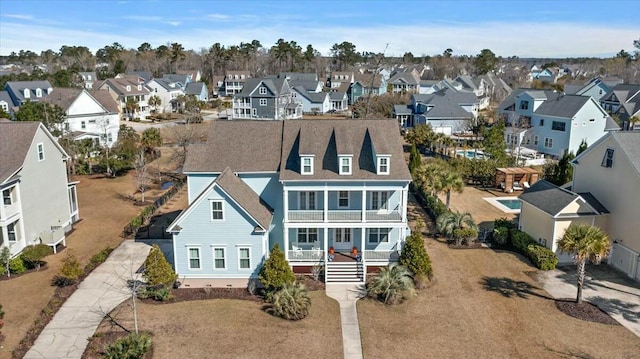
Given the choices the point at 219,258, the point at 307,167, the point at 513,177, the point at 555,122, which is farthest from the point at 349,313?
the point at 555,122

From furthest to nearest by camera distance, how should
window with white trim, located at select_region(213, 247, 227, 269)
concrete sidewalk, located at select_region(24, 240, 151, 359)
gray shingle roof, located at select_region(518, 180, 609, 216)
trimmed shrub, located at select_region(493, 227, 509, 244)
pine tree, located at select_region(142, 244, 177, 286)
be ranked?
1. trimmed shrub, located at select_region(493, 227, 509, 244)
2. gray shingle roof, located at select_region(518, 180, 609, 216)
3. window with white trim, located at select_region(213, 247, 227, 269)
4. pine tree, located at select_region(142, 244, 177, 286)
5. concrete sidewalk, located at select_region(24, 240, 151, 359)

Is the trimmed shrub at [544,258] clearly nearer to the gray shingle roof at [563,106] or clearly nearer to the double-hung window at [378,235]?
the double-hung window at [378,235]

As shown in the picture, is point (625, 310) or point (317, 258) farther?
point (317, 258)

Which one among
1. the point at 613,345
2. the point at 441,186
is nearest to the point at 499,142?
the point at 441,186

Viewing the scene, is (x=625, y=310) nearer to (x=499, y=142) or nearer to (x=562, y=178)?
(x=562, y=178)

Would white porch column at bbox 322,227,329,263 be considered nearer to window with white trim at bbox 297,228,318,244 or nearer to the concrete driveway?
window with white trim at bbox 297,228,318,244

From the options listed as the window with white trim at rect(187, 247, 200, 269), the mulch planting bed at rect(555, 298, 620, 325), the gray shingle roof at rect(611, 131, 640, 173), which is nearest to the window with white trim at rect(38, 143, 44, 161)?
the window with white trim at rect(187, 247, 200, 269)

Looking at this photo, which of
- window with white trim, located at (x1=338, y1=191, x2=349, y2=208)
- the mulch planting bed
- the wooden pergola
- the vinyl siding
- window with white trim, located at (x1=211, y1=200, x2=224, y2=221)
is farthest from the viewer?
the wooden pergola
